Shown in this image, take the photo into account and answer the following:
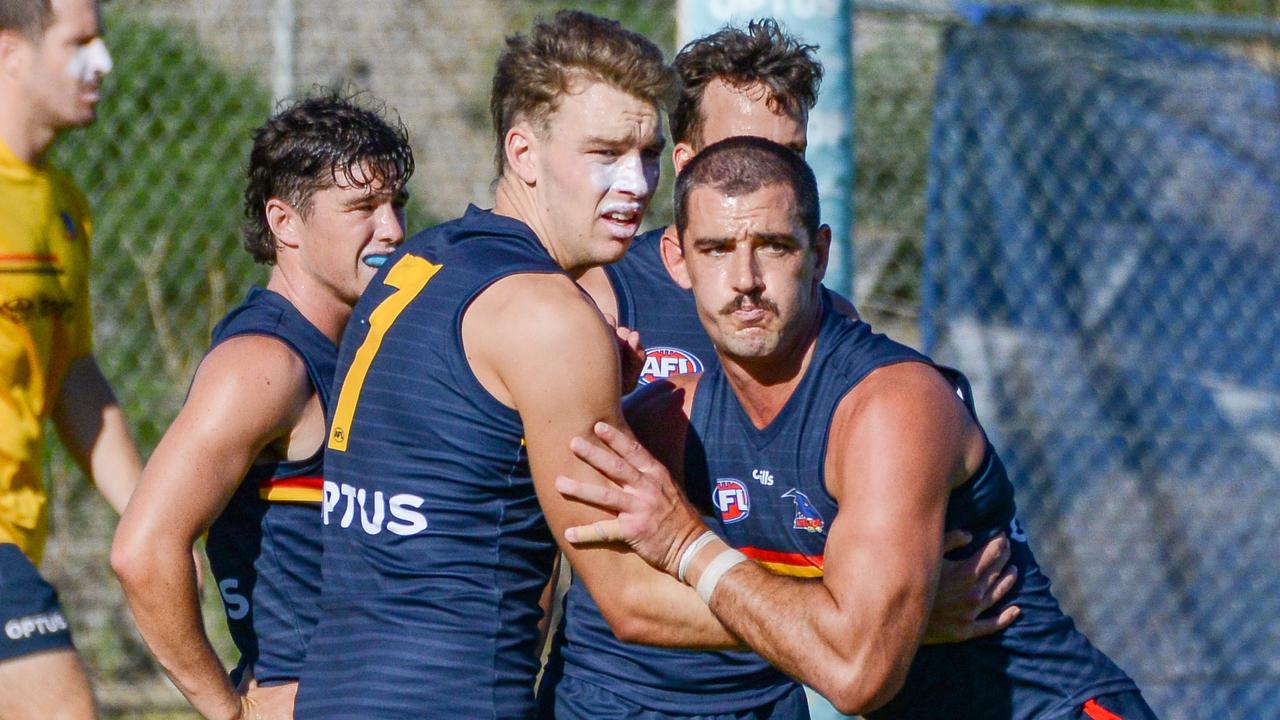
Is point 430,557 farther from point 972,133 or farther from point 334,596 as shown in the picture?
point 972,133

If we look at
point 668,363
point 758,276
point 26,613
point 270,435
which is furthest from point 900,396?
point 26,613

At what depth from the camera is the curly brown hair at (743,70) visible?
13.2ft

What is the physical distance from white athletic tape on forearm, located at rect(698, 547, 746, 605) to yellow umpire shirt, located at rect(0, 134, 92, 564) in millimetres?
2013

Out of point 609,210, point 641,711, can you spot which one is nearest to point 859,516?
point 609,210

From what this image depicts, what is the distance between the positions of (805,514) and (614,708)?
81cm

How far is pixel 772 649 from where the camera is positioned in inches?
109

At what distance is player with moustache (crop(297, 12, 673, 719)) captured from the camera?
2.59 m

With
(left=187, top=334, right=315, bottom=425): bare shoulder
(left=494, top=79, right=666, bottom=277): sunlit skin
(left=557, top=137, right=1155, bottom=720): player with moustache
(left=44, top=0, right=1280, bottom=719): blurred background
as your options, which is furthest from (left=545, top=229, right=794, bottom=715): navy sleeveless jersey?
(left=44, top=0, right=1280, bottom=719): blurred background

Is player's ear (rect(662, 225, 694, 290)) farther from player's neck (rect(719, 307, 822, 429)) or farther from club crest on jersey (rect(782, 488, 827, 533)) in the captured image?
club crest on jersey (rect(782, 488, 827, 533))

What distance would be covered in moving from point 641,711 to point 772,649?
2.73 feet

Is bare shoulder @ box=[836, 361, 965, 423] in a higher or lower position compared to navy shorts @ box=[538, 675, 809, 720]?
higher

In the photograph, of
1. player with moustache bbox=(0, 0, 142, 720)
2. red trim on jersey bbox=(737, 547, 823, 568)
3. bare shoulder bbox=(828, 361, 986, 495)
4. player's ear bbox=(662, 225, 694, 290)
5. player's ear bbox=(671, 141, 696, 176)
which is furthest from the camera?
player's ear bbox=(671, 141, 696, 176)

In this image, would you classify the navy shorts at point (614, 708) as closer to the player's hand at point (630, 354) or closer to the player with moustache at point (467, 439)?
the player with moustache at point (467, 439)

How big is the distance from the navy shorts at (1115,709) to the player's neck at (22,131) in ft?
10.2
